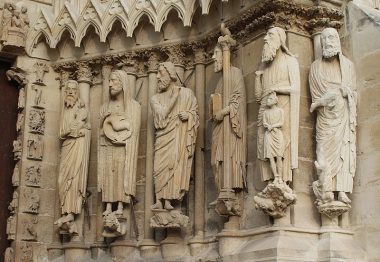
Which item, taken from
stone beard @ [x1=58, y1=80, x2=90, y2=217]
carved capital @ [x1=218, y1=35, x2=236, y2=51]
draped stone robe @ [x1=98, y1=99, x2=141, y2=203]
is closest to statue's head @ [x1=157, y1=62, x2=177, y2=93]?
draped stone robe @ [x1=98, y1=99, x2=141, y2=203]

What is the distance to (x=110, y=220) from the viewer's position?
8.79 meters

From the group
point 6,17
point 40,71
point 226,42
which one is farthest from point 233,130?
point 6,17

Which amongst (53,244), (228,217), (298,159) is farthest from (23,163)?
(298,159)

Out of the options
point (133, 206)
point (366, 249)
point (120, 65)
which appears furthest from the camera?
point (120, 65)

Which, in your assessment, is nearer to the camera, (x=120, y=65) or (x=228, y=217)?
(x=228, y=217)

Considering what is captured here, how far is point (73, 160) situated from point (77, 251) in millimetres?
1230

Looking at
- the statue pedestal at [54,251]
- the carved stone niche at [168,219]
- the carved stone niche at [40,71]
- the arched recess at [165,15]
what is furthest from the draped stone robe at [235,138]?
the carved stone niche at [40,71]

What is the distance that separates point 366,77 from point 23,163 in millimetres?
4847

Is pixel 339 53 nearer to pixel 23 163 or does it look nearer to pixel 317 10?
pixel 317 10

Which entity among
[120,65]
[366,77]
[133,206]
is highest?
[120,65]

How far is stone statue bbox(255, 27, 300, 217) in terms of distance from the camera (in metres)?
7.38

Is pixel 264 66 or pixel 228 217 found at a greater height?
pixel 264 66

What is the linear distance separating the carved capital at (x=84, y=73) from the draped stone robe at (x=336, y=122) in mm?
3645

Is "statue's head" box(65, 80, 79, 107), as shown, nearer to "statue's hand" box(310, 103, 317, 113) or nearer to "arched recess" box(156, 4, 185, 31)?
"arched recess" box(156, 4, 185, 31)
